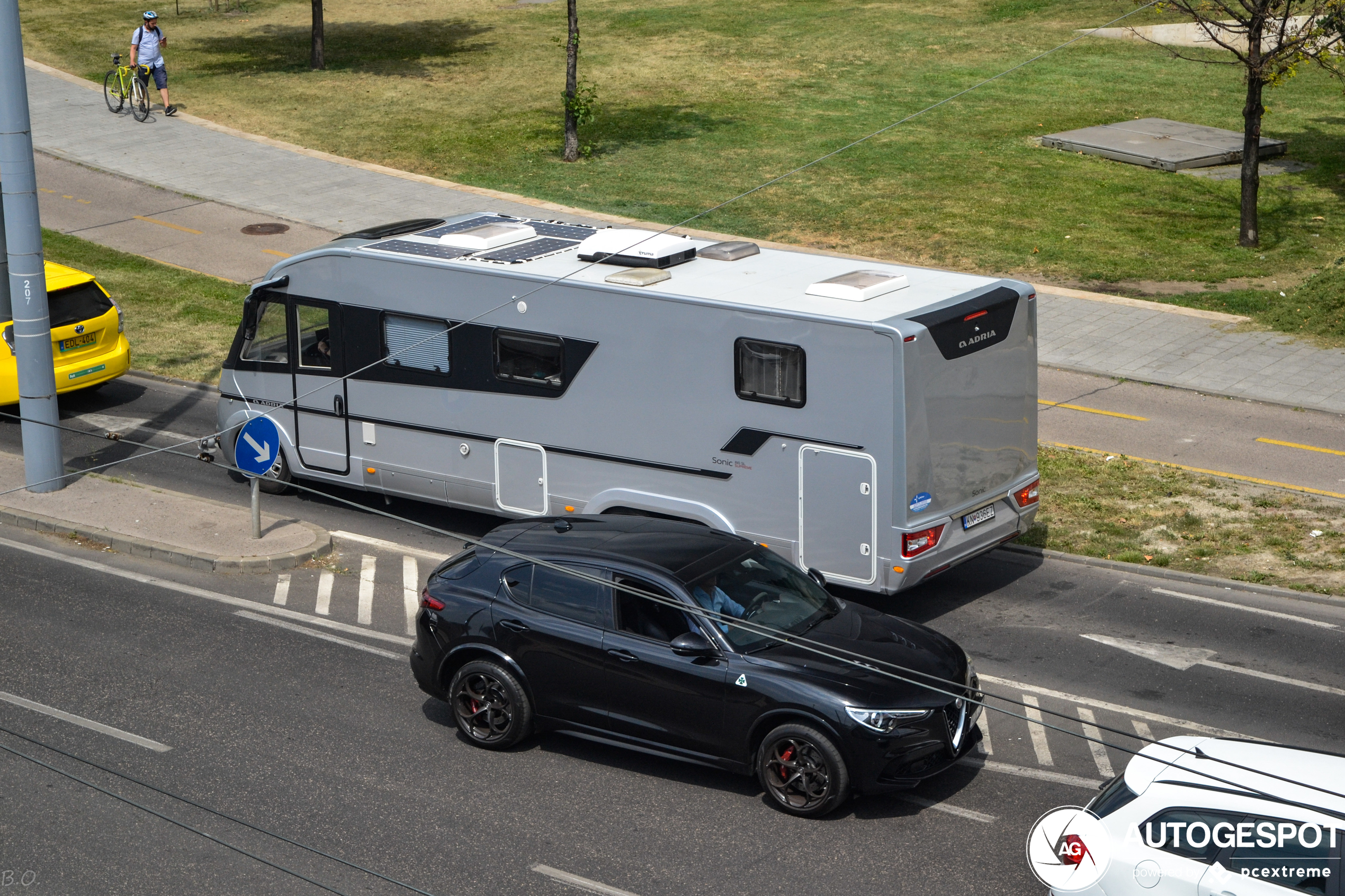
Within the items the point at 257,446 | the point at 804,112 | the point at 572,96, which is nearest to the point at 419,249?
the point at 257,446

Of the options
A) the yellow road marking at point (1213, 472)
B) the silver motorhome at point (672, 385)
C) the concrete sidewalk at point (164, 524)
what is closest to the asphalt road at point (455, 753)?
the concrete sidewalk at point (164, 524)

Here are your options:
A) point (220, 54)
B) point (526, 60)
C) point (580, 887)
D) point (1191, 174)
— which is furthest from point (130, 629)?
point (220, 54)

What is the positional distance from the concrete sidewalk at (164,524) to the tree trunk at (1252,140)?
1769cm

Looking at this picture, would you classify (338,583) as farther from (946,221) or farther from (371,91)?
(371,91)

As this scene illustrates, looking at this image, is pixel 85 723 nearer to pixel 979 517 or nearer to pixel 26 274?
pixel 26 274

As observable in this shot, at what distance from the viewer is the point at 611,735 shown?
985cm

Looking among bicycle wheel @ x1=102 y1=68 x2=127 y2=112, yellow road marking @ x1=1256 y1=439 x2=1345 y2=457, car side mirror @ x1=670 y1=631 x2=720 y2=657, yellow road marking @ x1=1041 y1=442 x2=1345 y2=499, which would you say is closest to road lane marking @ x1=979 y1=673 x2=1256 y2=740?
car side mirror @ x1=670 y1=631 x2=720 y2=657

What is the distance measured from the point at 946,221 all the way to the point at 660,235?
587 inches

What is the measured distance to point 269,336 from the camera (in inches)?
604

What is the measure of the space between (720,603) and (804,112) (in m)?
27.2

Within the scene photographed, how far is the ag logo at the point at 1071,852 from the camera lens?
7.04 metres

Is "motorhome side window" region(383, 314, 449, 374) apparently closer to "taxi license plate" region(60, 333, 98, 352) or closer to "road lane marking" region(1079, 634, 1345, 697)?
"taxi license plate" region(60, 333, 98, 352)

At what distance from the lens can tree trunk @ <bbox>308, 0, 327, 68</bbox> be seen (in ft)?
124

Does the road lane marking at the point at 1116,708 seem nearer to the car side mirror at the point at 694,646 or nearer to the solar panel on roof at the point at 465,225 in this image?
the car side mirror at the point at 694,646
